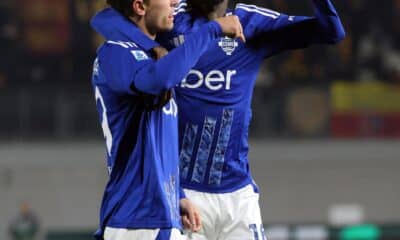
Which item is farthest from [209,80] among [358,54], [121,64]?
[358,54]

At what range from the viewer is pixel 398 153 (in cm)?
1420

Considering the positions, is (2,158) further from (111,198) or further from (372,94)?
(111,198)

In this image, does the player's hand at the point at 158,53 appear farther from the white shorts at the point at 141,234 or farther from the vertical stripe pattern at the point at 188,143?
the vertical stripe pattern at the point at 188,143

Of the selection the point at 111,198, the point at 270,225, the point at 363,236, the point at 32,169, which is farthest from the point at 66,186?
the point at 111,198

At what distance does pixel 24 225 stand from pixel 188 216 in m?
9.49

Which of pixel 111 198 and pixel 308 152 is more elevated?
pixel 111 198

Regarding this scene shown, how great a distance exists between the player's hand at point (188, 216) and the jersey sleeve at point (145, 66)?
2.08 feet

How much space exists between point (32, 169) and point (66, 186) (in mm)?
403

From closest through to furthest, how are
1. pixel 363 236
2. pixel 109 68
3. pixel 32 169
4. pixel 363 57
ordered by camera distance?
1. pixel 109 68
2. pixel 363 236
3. pixel 32 169
4. pixel 363 57

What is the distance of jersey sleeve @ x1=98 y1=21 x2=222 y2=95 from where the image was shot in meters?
3.78

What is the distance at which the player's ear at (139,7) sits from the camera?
3939mm

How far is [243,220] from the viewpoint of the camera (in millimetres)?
4699

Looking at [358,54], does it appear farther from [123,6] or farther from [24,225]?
[123,6]

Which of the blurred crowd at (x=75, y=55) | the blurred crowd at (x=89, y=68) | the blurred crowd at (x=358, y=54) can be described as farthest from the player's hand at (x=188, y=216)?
the blurred crowd at (x=358, y=54)
